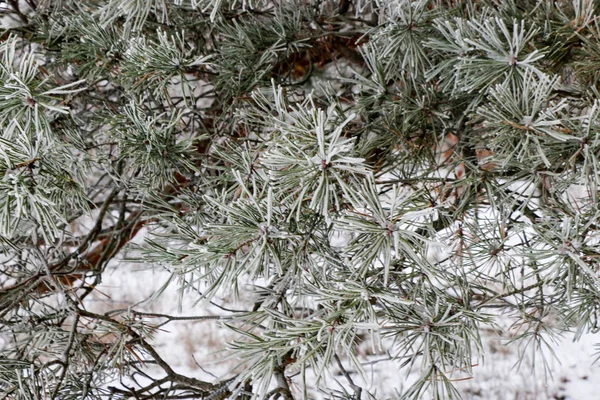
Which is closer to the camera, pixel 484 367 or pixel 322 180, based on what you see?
pixel 322 180

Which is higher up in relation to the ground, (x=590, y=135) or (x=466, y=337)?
(x=590, y=135)

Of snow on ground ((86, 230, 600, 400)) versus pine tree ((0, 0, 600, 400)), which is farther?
snow on ground ((86, 230, 600, 400))

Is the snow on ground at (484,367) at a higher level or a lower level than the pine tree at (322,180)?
higher

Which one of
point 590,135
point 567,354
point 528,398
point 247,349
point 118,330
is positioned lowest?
point 247,349

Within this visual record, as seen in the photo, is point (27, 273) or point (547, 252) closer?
point (547, 252)

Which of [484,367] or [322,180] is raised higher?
[484,367]

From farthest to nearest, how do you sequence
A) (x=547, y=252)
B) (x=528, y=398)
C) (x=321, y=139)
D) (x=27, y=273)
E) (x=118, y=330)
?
(x=528, y=398)
(x=27, y=273)
(x=118, y=330)
(x=547, y=252)
(x=321, y=139)

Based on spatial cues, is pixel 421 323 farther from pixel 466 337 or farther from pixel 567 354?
pixel 567 354

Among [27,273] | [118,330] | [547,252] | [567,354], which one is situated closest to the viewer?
[547,252]

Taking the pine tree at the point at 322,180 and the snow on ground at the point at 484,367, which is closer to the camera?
the pine tree at the point at 322,180

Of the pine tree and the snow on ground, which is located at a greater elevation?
the snow on ground

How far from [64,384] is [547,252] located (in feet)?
2.37

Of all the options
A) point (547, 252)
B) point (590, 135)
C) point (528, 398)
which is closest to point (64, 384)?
point (547, 252)

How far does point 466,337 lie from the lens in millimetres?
701
